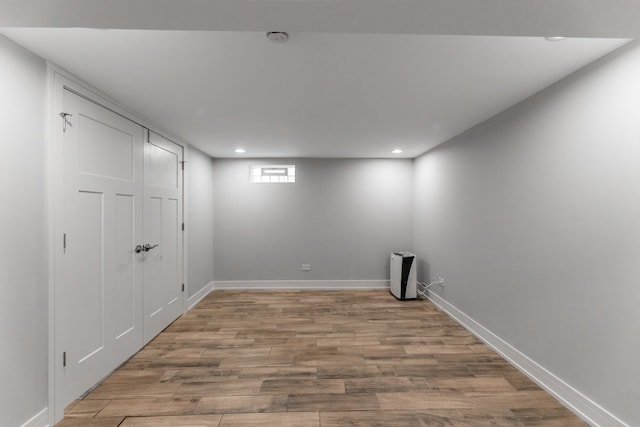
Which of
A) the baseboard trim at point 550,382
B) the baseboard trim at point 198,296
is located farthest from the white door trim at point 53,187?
the baseboard trim at point 550,382

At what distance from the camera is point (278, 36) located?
1.48 m

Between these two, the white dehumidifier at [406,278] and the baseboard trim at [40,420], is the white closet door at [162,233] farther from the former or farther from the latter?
the white dehumidifier at [406,278]

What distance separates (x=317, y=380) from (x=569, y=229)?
7.10 feet

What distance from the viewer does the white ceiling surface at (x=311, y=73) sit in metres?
1.56

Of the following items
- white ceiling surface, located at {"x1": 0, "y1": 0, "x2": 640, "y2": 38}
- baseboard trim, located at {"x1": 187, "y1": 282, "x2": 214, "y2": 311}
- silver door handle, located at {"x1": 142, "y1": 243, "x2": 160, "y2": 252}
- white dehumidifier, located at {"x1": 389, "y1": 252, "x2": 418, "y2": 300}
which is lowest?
baseboard trim, located at {"x1": 187, "y1": 282, "x2": 214, "y2": 311}

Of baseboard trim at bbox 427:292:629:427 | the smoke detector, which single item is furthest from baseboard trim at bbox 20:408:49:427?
baseboard trim at bbox 427:292:629:427

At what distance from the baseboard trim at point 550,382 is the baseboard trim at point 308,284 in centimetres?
187

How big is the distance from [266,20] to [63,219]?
6.18 feet

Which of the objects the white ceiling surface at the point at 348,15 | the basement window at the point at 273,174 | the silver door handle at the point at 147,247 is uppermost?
the white ceiling surface at the point at 348,15

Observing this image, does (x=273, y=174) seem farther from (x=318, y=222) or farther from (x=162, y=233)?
(x=162, y=233)

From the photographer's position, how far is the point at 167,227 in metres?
3.32

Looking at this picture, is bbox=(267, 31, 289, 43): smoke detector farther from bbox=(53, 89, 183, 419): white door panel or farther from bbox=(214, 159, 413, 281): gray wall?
bbox=(214, 159, 413, 281): gray wall

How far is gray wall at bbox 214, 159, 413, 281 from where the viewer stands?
4.93m

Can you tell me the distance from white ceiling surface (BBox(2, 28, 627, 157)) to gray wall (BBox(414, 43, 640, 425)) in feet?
0.79
